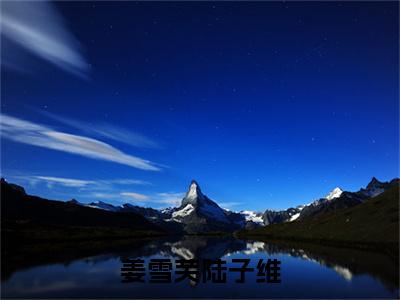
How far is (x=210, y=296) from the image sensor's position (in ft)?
96.4

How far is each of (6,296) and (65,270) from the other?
1604 centimetres

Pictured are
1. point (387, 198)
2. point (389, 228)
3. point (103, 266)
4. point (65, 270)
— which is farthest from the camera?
point (387, 198)

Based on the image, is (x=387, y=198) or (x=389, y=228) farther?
(x=387, y=198)

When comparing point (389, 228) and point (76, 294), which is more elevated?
point (389, 228)

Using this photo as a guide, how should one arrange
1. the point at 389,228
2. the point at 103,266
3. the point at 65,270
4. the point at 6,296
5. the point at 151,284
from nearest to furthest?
the point at 6,296 < the point at 151,284 < the point at 65,270 < the point at 103,266 < the point at 389,228

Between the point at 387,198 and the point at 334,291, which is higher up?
the point at 387,198

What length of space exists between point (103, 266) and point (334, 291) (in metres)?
28.8

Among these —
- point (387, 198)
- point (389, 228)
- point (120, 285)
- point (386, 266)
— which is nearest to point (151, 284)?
point (120, 285)

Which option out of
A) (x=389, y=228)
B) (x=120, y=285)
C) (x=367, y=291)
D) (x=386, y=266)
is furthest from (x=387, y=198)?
(x=120, y=285)

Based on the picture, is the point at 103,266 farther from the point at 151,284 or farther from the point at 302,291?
the point at 302,291

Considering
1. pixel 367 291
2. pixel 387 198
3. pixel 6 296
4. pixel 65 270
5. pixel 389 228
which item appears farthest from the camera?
pixel 387 198

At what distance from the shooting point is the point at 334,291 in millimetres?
32719

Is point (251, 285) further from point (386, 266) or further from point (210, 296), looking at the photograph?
point (386, 266)

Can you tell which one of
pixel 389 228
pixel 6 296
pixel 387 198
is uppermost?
pixel 387 198
